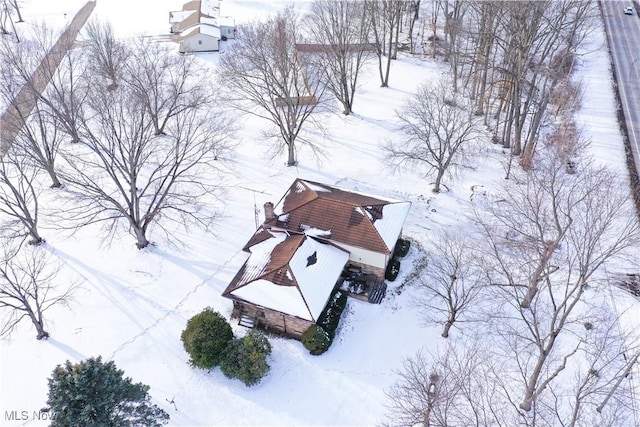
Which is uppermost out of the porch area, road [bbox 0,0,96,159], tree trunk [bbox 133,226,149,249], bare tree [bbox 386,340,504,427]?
road [bbox 0,0,96,159]

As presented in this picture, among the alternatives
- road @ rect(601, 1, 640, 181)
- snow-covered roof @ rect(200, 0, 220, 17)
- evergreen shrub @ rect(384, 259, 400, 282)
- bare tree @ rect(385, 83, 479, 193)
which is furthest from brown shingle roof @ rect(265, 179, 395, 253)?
snow-covered roof @ rect(200, 0, 220, 17)

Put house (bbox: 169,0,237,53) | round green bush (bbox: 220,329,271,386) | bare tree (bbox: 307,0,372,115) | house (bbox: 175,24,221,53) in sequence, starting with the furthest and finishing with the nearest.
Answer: house (bbox: 169,0,237,53) < house (bbox: 175,24,221,53) < bare tree (bbox: 307,0,372,115) < round green bush (bbox: 220,329,271,386)

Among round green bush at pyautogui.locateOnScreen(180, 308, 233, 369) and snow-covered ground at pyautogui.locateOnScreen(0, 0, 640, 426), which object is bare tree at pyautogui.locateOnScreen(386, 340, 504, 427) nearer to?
snow-covered ground at pyautogui.locateOnScreen(0, 0, 640, 426)

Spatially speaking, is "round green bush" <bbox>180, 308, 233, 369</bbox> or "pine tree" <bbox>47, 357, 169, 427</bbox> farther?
"round green bush" <bbox>180, 308, 233, 369</bbox>

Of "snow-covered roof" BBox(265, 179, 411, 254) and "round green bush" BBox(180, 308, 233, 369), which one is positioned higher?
"snow-covered roof" BBox(265, 179, 411, 254)

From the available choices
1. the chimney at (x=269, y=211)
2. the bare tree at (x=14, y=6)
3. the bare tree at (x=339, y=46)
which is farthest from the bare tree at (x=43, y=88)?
the bare tree at (x=14, y=6)

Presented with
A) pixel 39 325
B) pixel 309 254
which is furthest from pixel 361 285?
pixel 39 325
